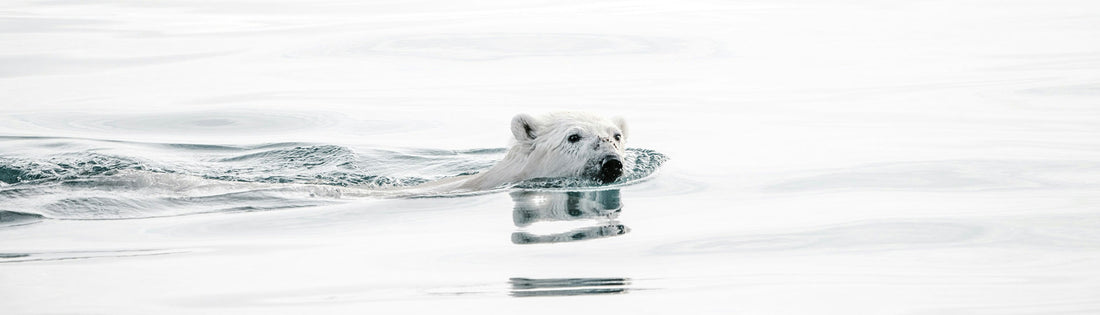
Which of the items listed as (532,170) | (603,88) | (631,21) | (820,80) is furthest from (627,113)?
(631,21)

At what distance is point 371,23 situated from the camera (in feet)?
80.0

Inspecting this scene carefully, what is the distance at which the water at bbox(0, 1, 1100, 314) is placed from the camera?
308 inches

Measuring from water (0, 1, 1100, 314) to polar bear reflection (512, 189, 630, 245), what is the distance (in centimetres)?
4

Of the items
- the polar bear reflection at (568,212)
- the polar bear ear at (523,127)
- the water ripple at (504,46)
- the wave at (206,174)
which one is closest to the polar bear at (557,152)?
the polar bear ear at (523,127)

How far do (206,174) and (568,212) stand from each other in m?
5.05

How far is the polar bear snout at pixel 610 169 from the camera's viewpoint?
11.1 meters

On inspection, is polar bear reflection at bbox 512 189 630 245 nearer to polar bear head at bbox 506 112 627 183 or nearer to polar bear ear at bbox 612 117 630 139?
polar bear head at bbox 506 112 627 183

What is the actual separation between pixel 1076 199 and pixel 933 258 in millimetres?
2704

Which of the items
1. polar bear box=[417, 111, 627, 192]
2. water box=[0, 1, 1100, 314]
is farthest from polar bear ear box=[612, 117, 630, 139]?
water box=[0, 1, 1100, 314]

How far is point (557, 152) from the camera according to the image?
11.5 metres

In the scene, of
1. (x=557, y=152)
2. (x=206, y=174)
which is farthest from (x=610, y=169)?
(x=206, y=174)

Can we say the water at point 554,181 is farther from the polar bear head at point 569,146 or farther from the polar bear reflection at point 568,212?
the polar bear head at point 569,146

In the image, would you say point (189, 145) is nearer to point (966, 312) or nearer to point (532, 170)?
point (532, 170)

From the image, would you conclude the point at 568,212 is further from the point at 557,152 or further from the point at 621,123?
the point at 621,123
